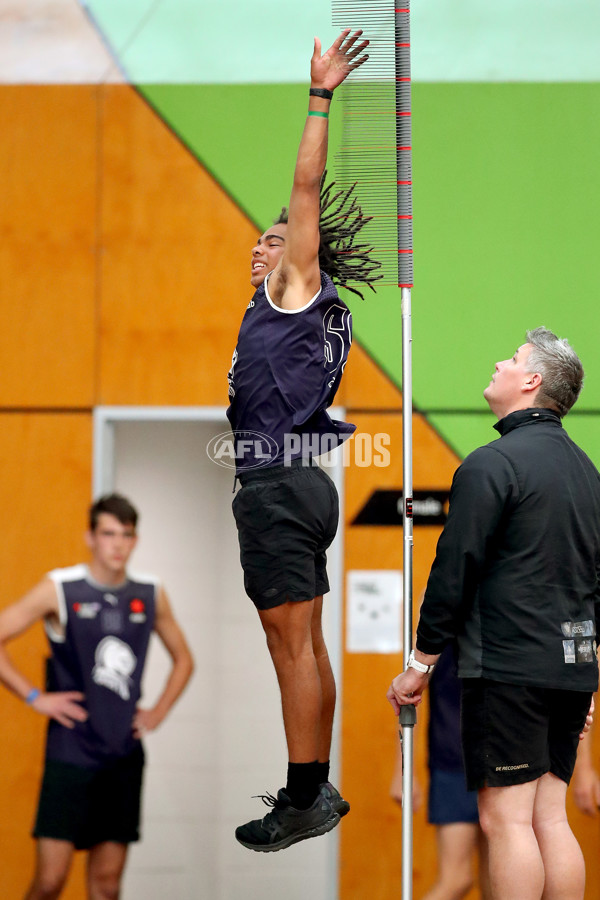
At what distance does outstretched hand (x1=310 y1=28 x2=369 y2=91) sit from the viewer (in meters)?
2.45

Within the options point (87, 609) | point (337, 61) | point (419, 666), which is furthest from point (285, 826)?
point (87, 609)

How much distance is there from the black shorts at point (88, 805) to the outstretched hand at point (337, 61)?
274cm

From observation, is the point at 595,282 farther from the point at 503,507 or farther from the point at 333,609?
the point at 503,507

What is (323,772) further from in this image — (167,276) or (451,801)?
(167,276)

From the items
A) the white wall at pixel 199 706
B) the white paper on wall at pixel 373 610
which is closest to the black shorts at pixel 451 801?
the white paper on wall at pixel 373 610

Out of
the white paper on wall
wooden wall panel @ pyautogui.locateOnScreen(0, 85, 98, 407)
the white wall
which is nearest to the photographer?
the white paper on wall

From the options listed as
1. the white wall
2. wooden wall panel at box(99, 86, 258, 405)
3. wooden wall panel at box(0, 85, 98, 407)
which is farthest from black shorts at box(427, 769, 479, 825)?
wooden wall panel at box(0, 85, 98, 407)

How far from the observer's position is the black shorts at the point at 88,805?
4070 millimetres

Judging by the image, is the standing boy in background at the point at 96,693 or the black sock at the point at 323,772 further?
the standing boy in background at the point at 96,693

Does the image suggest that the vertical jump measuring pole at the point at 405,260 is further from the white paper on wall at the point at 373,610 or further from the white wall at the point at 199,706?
the white wall at the point at 199,706

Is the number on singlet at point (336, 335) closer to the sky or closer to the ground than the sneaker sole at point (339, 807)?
closer to the sky

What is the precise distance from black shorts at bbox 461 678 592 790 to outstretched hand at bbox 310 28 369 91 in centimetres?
141

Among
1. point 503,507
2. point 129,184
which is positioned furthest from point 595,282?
point 503,507

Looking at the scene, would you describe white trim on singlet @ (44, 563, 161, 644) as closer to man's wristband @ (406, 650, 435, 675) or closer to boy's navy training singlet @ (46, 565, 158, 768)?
boy's navy training singlet @ (46, 565, 158, 768)
